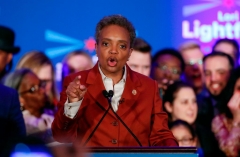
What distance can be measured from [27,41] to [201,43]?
58.8 inches

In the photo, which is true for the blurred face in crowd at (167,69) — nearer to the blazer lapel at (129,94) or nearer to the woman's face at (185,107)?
the woman's face at (185,107)

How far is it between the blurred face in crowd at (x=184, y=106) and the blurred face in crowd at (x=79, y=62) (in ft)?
2.48

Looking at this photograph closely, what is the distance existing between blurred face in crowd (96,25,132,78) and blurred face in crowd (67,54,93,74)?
235 centimetres

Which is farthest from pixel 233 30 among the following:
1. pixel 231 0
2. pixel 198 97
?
pixel 198 97

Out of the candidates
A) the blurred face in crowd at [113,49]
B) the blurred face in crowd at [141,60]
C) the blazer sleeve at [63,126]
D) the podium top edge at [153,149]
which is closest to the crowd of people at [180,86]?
the blurred face in crowd at [141,60]

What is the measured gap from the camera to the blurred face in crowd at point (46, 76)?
15.3 feet

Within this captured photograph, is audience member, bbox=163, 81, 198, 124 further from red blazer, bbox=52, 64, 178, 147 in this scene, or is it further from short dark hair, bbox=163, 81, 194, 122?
red blazer, bbox=52, 64, 178, 147

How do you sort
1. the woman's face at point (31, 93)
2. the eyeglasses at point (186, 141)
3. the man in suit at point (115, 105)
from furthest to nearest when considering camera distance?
the woman's face at point (31, 93), the eyeglasses at point (186, 141), the man in suit at point (115, 105)

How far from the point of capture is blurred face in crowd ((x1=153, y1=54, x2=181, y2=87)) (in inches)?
185

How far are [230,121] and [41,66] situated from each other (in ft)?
5.42

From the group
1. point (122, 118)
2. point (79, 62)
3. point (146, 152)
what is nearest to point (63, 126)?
point (122, 118)

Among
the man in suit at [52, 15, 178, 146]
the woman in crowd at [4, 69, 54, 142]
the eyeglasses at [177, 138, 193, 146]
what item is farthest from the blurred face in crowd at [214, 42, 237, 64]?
the man in suit at [52, 15, 178, 146]

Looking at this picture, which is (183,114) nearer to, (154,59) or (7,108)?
(154,59)

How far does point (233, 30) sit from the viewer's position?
4.70 m
